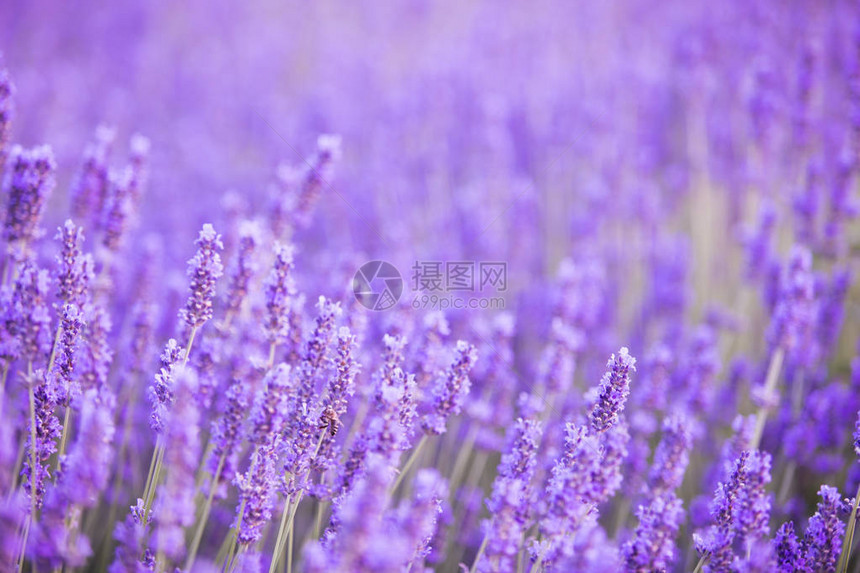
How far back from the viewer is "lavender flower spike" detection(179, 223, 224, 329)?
1.52 m

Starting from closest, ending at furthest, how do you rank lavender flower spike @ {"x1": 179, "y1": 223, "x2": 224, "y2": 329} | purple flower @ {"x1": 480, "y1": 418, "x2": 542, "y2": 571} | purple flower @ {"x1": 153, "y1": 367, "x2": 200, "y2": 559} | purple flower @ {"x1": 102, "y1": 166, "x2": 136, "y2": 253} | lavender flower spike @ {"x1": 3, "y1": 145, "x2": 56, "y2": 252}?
purple flower @ {"x1": 153, "y1": 367, "x2": 200, "y2": 559} < purple flower @ {"x1": 480, "y1": 418, "x2": 542, "y2": 571} < lavender flower spike @ {"x1": 179, "y1": 223, "x2": 224, "y2": 329} < lavender flower spike @ {"x1": 3, "y1": 145, "x2": 56, "y2": 252} < purple flower @ {"x1": 102, "y1": 166, "x2": 136, "y2": 253}

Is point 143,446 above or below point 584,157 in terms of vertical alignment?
below

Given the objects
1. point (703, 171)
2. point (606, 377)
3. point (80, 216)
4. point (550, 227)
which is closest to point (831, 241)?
point (703, 171)

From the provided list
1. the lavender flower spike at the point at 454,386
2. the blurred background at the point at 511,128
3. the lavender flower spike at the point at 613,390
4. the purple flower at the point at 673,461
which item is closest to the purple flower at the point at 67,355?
the lavender flower spike at the point at 454,386

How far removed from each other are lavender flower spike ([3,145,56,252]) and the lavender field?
12 mm

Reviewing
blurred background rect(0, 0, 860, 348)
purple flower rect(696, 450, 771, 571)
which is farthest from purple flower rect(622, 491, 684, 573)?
blurred background rect(0, 0, 860, 348)

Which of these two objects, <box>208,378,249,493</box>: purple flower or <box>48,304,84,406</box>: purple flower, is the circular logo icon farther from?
<box>48,304,84,406</box>: purple flower

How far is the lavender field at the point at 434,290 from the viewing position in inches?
54.7

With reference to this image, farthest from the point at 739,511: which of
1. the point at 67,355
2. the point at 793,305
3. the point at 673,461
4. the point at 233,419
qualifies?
the point at 67,355

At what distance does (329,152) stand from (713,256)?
258cm

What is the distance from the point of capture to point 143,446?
2.45m

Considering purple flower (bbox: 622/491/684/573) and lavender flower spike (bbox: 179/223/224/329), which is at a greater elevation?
lavender flower spike (bbox: 179/223/224/329)

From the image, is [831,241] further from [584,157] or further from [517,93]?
[517,93]

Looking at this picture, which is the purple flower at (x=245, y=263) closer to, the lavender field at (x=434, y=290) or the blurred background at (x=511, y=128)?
the lavender field at (x=434, y=290)
